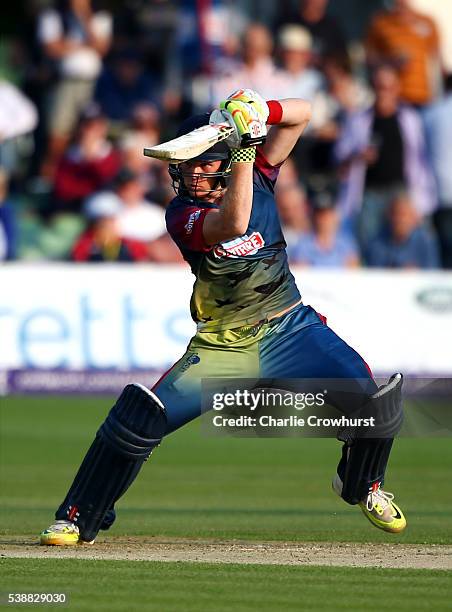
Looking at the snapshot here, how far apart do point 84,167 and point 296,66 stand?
9.64 ft

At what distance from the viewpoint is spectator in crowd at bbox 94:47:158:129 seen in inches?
728

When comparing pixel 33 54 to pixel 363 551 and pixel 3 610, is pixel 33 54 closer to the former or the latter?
pixel 363 551

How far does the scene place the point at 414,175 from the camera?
704 inches

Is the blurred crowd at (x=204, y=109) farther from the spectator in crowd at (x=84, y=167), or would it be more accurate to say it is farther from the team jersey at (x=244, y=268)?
the team jersey at (x=244, y=268)

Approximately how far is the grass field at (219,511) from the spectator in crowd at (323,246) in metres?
2.97

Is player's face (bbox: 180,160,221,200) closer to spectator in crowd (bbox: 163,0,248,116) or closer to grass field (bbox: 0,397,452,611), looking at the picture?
grass field (bbox: 0,397,452,611)

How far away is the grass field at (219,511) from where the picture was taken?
603cm

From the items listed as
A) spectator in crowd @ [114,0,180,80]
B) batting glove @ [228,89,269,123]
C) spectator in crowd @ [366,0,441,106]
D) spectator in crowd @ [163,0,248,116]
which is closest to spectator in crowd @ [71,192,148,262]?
spectator in crowd @ [163,0,248,116]

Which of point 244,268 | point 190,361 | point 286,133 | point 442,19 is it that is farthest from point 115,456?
point 442,19

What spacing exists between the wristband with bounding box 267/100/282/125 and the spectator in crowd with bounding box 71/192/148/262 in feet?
30.5

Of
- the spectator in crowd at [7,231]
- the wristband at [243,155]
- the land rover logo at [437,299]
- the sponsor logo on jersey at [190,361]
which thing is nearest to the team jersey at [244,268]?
the sponsor logo on jersey at [190,361]

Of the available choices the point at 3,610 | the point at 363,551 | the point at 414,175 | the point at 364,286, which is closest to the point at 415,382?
the point at 364,286

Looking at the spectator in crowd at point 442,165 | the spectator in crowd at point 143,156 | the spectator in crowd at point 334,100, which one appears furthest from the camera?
the spectator in crowd at point 334,100

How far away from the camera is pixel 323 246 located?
16.9 meters
